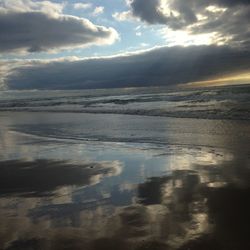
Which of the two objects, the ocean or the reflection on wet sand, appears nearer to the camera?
the reflection on wet sand

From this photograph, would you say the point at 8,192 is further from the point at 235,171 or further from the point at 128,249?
the point at 235,171

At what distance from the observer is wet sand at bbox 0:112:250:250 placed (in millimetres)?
5281

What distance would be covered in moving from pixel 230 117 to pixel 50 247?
17.4 metres

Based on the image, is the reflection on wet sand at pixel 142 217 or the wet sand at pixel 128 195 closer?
the reflection on wet sand at pixel 142 217

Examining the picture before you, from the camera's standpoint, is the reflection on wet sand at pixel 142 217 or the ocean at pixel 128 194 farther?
the ocean at pixel 128 194

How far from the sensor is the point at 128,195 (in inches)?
284

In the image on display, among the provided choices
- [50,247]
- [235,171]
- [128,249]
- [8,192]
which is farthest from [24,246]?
[235,171]

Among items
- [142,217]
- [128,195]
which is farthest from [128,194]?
[142,217]

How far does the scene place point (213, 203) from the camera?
6582mm

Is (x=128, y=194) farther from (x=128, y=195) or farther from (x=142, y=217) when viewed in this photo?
(x=142, y=217)

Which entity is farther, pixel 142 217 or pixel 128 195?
pixel 128 195

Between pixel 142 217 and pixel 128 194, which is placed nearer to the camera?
pixel 142 217

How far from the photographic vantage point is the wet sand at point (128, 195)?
5.28m

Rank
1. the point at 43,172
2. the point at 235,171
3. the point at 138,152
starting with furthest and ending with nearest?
the point at 138,152
the point at 43,172
the point at 235,171
